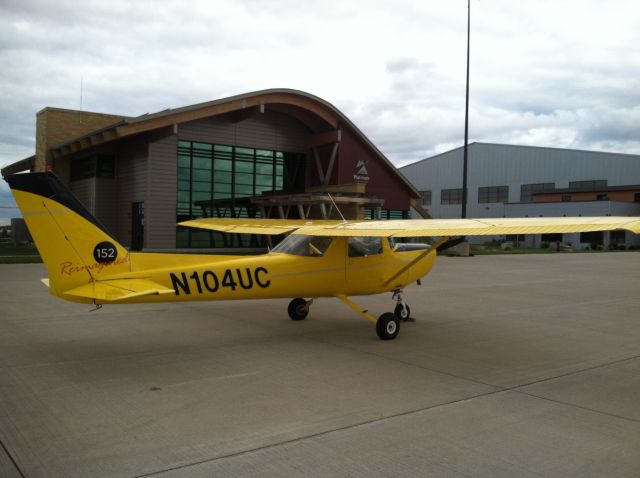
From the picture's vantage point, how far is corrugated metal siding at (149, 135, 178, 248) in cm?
2670

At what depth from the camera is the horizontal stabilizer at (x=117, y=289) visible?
23.0 feet

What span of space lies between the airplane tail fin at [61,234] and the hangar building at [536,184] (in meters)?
51.5

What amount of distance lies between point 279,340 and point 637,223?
18.2 ft

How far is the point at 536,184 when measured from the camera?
64125 mm

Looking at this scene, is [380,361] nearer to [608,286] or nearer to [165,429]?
[165,429]

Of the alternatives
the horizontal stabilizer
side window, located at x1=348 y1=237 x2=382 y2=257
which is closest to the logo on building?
side window, located at x1=348 y1=237 x2=382 y2=257

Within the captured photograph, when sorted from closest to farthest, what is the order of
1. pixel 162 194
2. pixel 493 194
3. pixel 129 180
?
pixel 162 194, pixel 129 180, pixel 493 194

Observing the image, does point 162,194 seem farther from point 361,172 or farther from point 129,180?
point 361,172

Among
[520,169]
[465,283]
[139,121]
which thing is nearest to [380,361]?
[465,283]

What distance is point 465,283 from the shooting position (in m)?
18.2

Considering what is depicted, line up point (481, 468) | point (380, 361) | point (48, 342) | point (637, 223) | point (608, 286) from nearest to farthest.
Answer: point (481, 468) → point (637, 223) → point (380, 361) → point (48, 342) → point (608, 286)

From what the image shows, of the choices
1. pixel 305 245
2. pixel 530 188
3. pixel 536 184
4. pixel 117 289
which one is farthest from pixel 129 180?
pixel 536 184

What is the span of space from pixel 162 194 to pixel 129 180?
2955 mm

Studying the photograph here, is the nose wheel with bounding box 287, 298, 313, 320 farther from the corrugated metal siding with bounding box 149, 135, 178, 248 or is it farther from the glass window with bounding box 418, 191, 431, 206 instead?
the glass window with bounding box 418, 191, 431, 206
